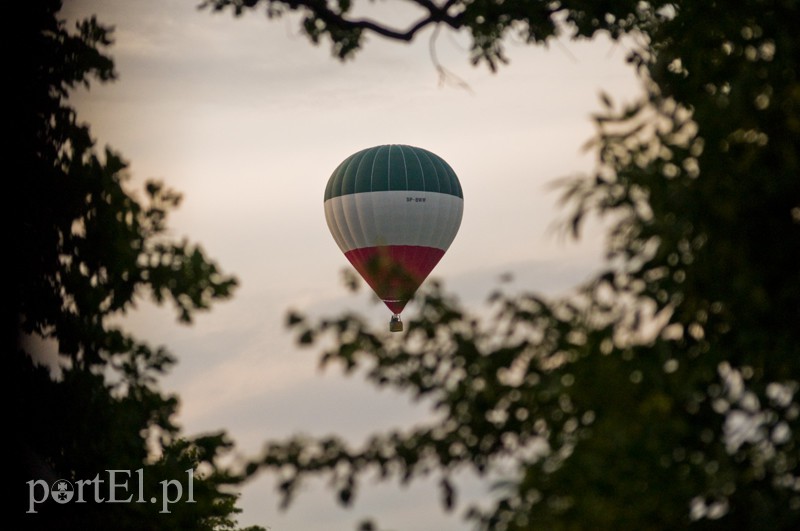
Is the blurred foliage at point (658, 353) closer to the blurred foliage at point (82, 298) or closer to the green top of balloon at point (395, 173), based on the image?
the blurred foliage at point (82, 298)

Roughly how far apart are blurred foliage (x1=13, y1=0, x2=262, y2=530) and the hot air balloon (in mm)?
28961

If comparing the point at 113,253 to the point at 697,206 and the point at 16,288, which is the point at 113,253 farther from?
the point at 697,206

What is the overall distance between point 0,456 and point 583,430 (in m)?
10.3

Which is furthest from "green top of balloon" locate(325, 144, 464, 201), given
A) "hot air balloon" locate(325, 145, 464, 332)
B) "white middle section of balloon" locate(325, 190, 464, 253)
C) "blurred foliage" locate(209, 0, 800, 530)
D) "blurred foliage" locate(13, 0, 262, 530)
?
"blurred foliage" locate(209, 0, 800, 530)

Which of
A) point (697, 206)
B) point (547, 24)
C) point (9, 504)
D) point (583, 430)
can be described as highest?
point (547, 24)

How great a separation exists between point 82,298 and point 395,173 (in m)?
31.7

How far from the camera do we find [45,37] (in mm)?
17078

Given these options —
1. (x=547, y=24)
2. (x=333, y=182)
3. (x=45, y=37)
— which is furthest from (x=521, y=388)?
(x=333, y=182)

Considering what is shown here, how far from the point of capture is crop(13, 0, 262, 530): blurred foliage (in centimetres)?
1492

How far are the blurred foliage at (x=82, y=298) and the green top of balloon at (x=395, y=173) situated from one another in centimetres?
2973

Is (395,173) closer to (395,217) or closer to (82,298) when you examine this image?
(395,217)

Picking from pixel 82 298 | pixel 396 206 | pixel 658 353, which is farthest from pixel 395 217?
pixel 658 353

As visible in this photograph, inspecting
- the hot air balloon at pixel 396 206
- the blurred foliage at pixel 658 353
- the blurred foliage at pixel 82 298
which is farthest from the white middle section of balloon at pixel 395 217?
the blurred foliage at pixel 658 353

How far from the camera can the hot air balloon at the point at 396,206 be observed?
4644 cm
